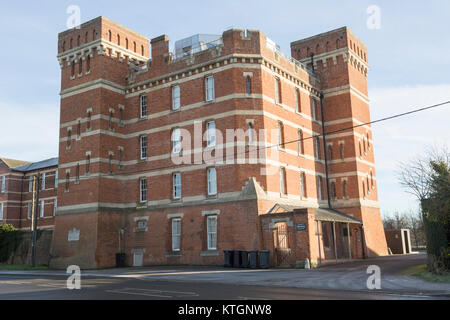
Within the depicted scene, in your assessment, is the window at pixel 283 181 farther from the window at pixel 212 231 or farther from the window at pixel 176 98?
the window at pixel 176 98

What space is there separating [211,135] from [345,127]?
12.5 m

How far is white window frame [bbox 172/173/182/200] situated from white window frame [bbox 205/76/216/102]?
229 inches

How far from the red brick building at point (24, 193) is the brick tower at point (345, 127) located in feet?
111

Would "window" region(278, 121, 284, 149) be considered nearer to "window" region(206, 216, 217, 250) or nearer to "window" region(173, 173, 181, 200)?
"window" region(206, 216, 217, 250)

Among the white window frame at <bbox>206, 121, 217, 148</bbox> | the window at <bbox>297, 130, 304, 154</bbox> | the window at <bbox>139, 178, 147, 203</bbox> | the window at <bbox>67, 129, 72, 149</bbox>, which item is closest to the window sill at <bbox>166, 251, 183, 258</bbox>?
the window at <bbox>139, 178, 147, 203</bbox>

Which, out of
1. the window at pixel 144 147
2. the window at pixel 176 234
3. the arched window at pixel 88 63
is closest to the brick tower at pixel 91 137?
the arched window at pixel 88 63

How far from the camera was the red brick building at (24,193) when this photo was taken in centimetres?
5359

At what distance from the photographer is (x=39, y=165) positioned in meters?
56.6

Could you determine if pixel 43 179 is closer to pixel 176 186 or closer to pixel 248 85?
pixel 176 186

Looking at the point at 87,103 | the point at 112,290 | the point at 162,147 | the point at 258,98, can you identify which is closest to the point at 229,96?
the point at 258,98

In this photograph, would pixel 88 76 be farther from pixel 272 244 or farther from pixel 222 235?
pixel 272 244

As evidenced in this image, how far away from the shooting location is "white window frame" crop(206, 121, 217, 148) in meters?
29.1

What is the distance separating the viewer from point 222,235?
→ 27422 mm

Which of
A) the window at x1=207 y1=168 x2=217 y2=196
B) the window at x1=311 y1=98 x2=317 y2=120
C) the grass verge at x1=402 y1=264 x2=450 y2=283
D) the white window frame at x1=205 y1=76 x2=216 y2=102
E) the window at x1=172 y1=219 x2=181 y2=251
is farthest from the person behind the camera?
the window at x1=311 y1=98 x2=317 y2=120
